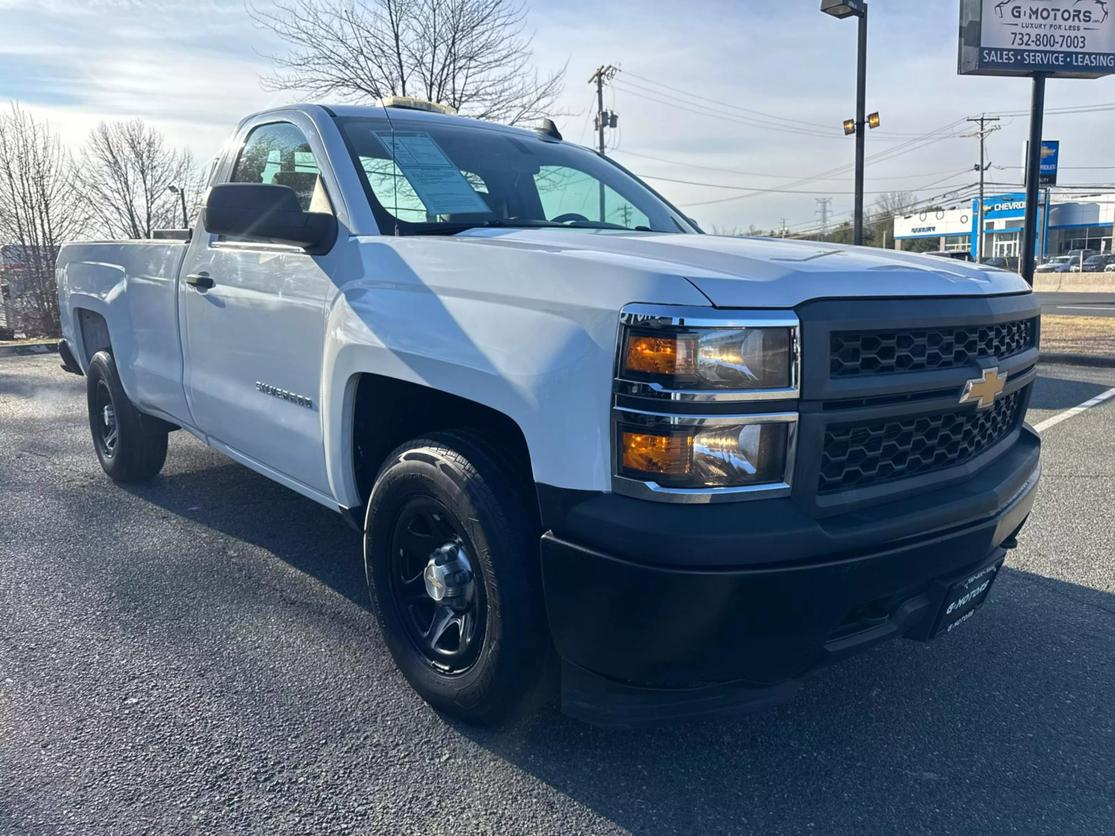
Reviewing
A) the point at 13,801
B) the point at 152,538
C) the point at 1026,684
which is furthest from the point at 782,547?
the point at 152,538

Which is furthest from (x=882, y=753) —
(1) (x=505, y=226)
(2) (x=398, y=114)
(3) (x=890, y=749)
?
(2) (x=398, y=114)

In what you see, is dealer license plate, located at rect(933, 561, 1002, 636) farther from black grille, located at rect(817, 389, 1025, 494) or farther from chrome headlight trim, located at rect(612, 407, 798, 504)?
chrome headlight trim, located at rect(612, 407, 798, 504)

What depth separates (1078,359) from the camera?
10914 millimetres

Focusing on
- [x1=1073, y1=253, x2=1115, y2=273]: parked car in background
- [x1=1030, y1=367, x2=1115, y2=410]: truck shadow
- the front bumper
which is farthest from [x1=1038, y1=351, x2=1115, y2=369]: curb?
[x1=1073, y1=253, x2=1115, y2=273]: parked car in background

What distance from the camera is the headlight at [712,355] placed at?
199 cm

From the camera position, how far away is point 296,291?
323 cm

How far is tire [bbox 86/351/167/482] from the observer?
5.07 m

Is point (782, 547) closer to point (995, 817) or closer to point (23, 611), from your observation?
point (995, 817)

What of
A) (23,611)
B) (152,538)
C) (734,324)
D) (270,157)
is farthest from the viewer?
(152,538)

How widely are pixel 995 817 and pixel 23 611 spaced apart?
3509mm

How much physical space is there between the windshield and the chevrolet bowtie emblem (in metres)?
1.64

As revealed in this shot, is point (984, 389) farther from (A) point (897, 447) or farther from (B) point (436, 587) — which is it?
(B) point (436, 587)

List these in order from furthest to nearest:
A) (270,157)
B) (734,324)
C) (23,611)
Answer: (270,157)
(23,611)
(734,324)

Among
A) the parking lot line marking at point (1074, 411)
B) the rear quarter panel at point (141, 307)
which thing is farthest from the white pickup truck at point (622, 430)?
the parking lot line marking at point (1074, 411)
